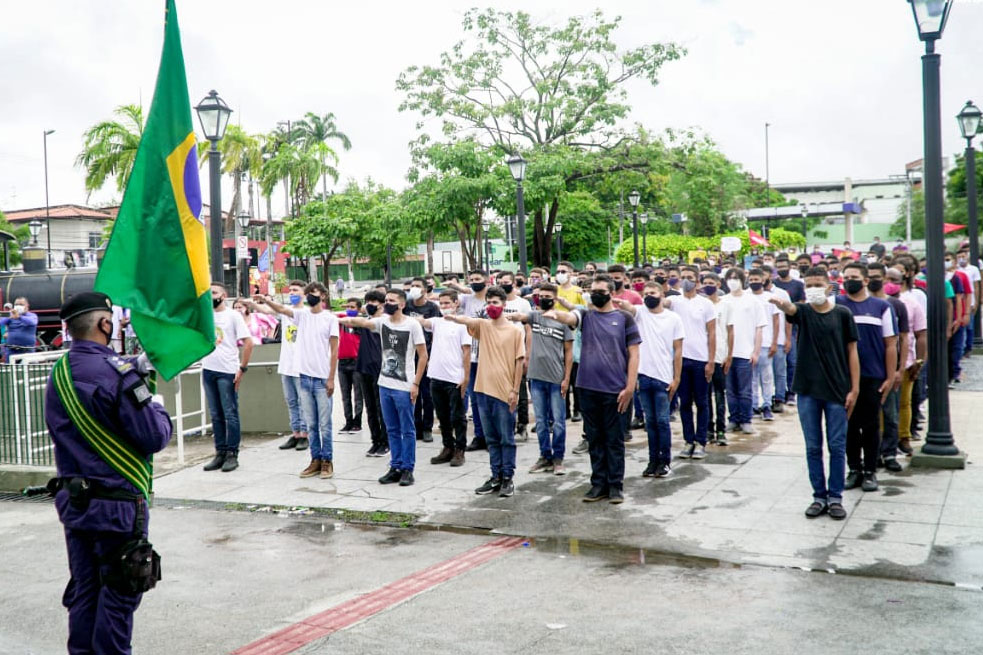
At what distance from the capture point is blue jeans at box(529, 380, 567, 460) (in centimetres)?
958

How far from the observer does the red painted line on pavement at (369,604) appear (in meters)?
5.24

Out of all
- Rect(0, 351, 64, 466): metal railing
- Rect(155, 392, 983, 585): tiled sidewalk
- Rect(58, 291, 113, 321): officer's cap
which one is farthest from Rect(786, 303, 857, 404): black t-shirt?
Rect(0, 351, 64, 466): metal railing

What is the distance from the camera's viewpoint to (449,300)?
406 inches

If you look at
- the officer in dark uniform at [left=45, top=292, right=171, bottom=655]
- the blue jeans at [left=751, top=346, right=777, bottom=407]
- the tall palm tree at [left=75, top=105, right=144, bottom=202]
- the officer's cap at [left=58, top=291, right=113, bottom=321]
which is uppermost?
the tall palm tree at [left=75, top=105, right=144, bottom=202]

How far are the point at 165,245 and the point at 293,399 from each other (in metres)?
6.51

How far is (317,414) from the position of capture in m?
9.88

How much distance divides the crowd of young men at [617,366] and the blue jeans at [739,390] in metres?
0.02

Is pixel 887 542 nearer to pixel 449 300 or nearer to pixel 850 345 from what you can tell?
pixel 850 345

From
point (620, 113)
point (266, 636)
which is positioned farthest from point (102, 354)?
point (620, 113)

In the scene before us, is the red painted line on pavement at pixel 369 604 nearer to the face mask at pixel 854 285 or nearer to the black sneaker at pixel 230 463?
the face mask at pixel 854 285

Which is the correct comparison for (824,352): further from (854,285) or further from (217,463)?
(217,463)

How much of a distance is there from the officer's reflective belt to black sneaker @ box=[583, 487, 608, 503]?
4.78 metres

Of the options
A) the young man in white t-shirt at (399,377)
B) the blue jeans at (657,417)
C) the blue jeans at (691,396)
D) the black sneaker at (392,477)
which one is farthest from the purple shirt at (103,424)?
the blue jeans at (691,396)

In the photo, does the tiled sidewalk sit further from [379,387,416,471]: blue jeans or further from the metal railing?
the metal railing
